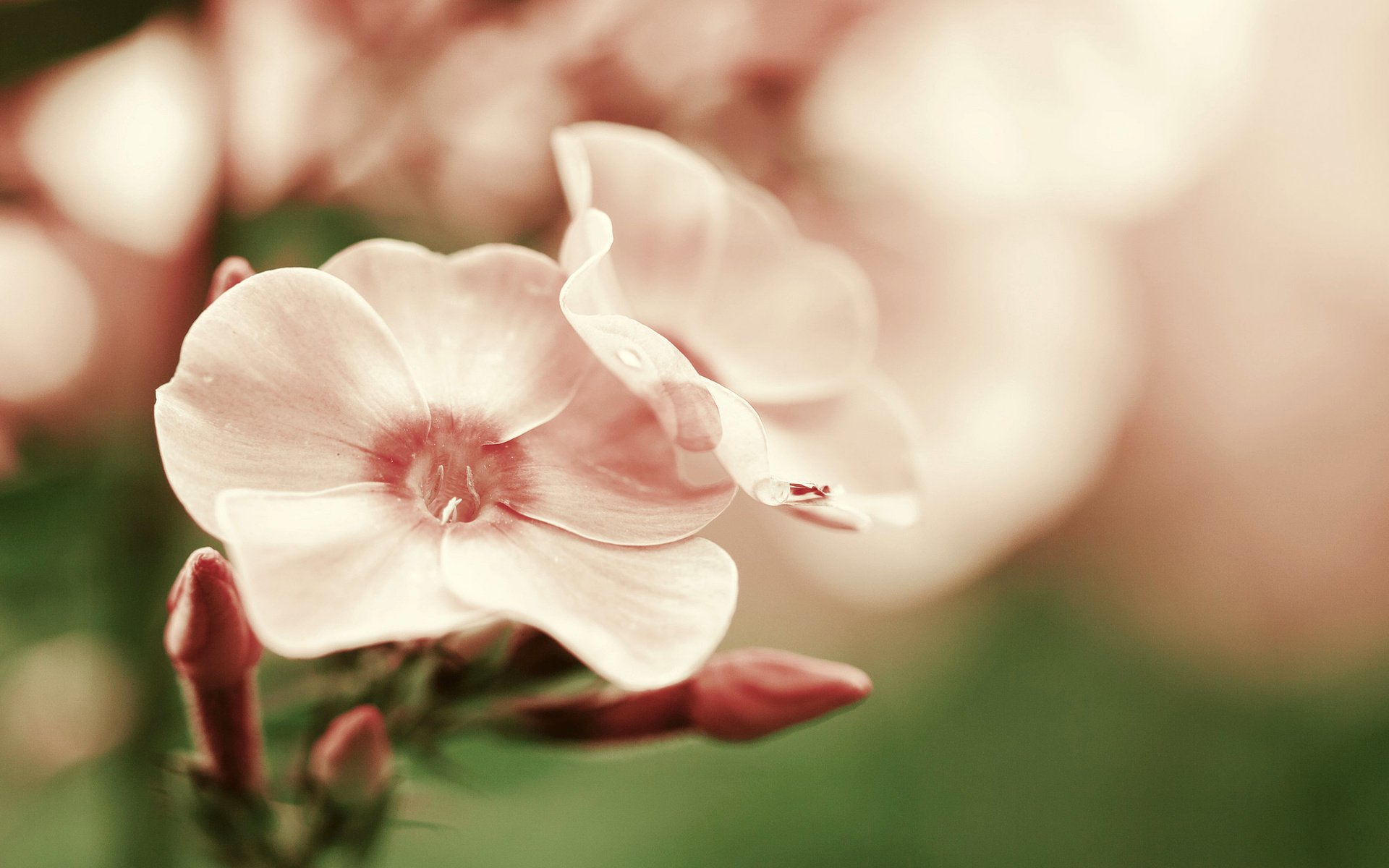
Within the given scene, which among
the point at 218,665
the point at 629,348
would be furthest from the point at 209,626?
the point at 629,348

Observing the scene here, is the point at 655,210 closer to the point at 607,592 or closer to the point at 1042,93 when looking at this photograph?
the point at 607,592

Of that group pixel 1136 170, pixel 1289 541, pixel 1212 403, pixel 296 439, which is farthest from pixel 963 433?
pixel 296 439

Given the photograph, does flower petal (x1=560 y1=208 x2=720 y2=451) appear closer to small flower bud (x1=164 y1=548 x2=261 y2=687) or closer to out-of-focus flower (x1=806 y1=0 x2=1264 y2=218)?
small flower bud (x1=164 y1=548 x2=261 y2=687)

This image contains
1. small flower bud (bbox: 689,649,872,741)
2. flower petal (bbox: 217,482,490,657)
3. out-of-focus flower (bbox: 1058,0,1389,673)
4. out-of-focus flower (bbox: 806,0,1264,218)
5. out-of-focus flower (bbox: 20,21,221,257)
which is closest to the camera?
flower petal (bbox: 217,482,490,657)

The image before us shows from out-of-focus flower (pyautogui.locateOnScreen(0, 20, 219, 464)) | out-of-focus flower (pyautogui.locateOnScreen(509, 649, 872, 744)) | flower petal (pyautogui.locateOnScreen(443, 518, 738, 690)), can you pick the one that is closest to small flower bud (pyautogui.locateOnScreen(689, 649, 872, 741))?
out-of-focus flower (pyautogui.locateOnScreen(509, 649, 872, 744))

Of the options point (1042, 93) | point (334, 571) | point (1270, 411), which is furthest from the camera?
point (1270, 411)
